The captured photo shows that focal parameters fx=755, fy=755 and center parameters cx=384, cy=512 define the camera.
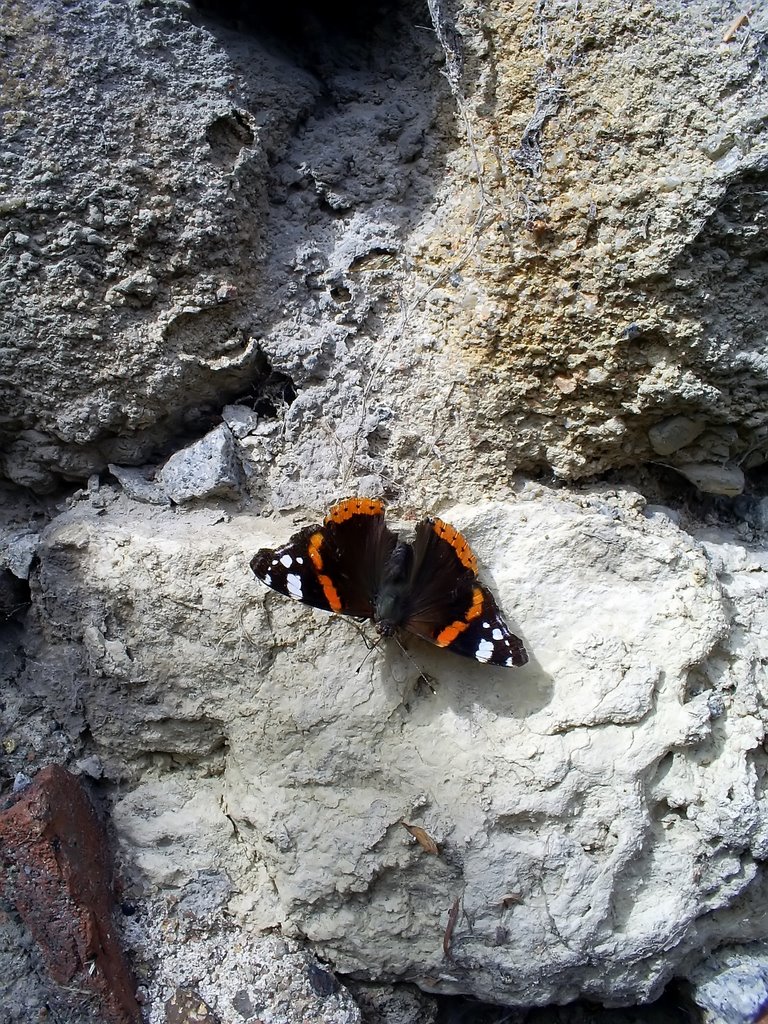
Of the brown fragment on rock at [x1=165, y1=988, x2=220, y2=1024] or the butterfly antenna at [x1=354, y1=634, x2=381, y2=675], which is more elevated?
the butterfly antenna at [x1=354, y1=634, x2=381, y2=675]

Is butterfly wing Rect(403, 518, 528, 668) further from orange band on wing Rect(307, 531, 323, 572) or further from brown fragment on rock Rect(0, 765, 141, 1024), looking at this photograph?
brown fragment on rock Rect(0, 765, 141, 1024)

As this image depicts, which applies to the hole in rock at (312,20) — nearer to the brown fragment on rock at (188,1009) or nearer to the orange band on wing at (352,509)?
the orange band on wing at (352,509)

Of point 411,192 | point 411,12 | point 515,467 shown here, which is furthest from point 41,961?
point 411,12

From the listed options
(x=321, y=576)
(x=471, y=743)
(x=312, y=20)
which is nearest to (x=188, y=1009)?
(x=471, y=743)

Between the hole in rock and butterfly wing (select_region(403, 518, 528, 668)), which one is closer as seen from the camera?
butterfly wing (select_region(403, 518, 528, 668))

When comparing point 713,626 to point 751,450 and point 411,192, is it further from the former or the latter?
point 411,192

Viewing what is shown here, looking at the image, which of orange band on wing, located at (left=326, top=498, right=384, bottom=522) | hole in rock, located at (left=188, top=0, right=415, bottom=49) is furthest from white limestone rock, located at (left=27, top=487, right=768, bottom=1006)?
hole in rock, located at (left=188, top=0, right=415, bottom=49)

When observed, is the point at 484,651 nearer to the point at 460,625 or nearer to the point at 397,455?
the point at 460,625
